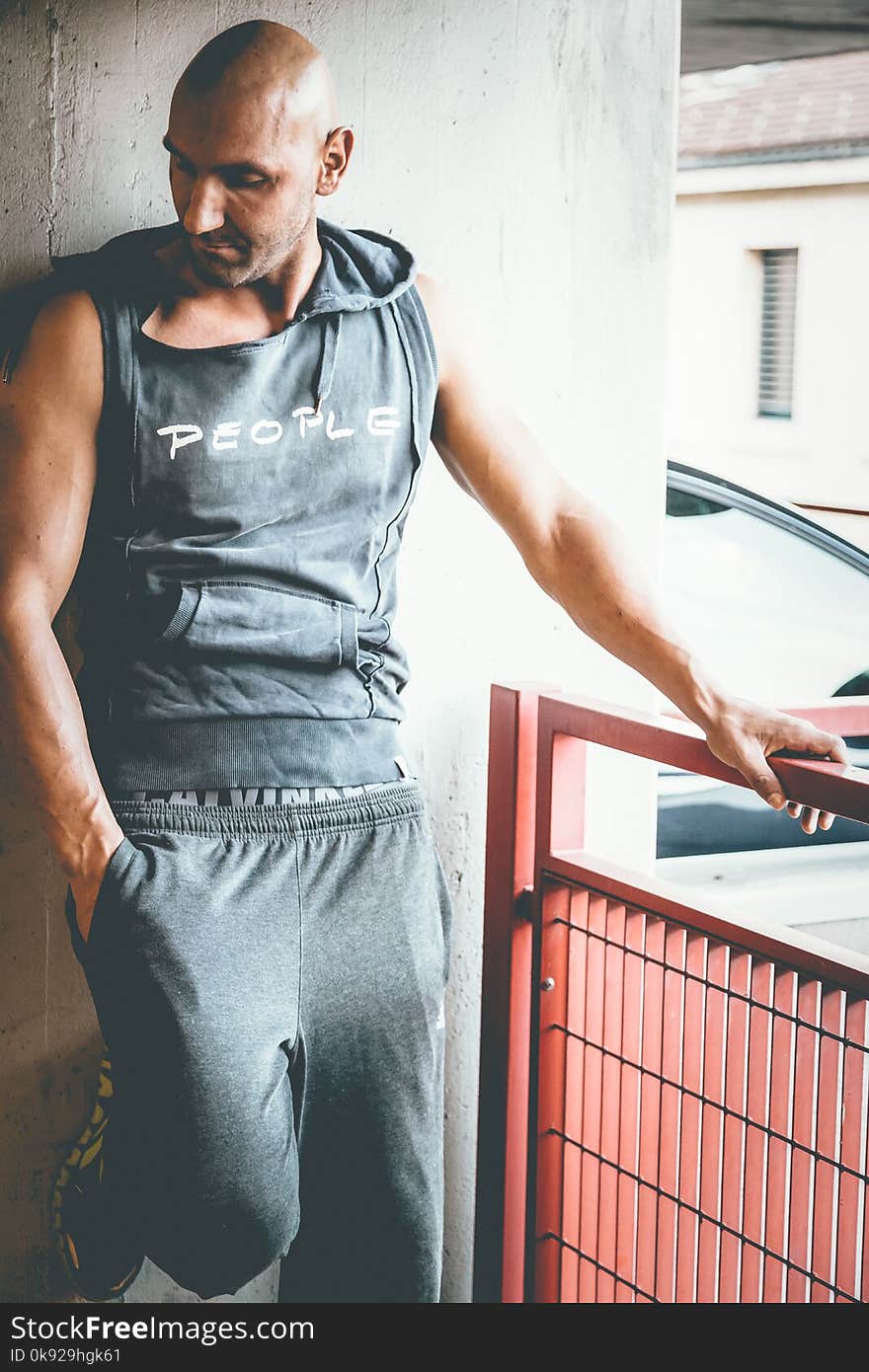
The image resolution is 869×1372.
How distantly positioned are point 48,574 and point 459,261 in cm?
90

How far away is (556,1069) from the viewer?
6.46ft

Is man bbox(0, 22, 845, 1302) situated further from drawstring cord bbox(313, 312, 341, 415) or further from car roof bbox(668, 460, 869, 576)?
car roof bbox(668, 460, 869, 576)

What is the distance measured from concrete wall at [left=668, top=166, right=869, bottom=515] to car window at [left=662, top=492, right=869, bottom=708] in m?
8.70

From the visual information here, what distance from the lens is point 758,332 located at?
13594mm

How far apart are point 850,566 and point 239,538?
2561mm

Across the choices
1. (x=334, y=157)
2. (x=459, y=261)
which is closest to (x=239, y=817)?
(x=334, y=157)

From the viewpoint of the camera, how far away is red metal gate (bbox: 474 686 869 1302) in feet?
5.14

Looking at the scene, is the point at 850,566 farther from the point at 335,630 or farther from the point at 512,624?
the point at 335,630

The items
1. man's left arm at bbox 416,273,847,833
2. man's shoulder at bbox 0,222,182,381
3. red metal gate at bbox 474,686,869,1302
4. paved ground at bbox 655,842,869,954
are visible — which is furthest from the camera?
paved ground at bbox 655,842,869,954

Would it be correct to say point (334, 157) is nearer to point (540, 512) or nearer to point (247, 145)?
point (247, 145)

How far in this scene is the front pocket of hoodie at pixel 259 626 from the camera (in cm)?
171

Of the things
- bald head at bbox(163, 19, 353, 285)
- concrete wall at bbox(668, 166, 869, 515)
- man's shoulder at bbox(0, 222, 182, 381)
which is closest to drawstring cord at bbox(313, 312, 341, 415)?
bald head at bbox(163, 19, 353, 285)

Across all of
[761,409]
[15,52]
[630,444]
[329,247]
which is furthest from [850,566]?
[761,409]

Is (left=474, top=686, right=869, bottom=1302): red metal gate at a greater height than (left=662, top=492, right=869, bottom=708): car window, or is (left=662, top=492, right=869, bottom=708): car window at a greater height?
(left=662, top=492, right=869, bottom=708): car window
